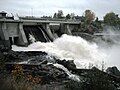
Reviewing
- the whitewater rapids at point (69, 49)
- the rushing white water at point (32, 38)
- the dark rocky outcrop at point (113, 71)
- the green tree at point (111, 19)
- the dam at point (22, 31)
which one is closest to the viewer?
the dark rocky outcrop at point (113, 71)

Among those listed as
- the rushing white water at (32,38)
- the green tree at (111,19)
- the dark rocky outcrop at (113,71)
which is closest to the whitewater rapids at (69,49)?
the rushing white water at (32,38)

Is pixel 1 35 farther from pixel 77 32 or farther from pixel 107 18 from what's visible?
pixel 107 18

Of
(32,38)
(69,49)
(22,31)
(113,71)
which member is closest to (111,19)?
(69,49)

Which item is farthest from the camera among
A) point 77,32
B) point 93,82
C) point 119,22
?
point 119,22

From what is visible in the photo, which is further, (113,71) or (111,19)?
(111,19)

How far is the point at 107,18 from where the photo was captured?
97375 millimetres

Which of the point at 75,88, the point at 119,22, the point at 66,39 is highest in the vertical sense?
the point at 75,88

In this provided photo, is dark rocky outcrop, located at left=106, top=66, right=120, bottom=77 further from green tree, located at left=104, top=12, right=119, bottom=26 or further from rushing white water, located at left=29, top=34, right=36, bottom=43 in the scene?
green tree, located at left=104, top=12, right=119, bottom=26

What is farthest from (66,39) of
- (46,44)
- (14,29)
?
(14,29)

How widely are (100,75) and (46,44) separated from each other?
26605 mm

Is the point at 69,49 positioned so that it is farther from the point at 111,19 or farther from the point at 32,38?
the point at 111,19

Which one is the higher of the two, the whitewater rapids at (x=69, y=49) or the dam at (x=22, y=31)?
the dam at (x=22, y=31)

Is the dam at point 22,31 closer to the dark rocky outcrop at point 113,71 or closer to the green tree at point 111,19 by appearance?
the dark rocky outcrop at point 113,71

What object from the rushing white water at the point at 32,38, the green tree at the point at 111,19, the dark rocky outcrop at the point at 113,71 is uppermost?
the dark rocky outcrop at the point at 113,71
